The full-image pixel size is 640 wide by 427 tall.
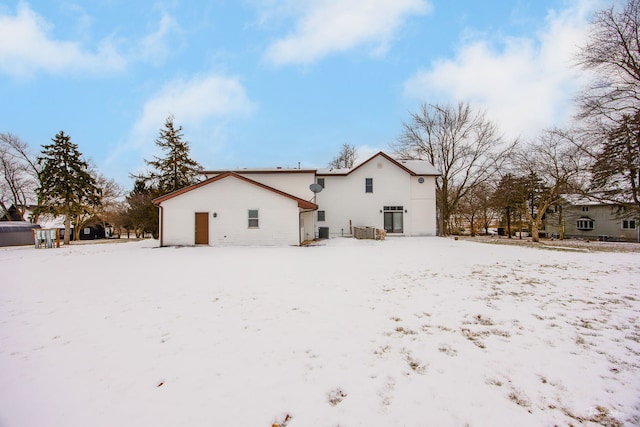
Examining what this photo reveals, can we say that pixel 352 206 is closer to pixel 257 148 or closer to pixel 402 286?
pixel 402 286

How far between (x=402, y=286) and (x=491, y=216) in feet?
144

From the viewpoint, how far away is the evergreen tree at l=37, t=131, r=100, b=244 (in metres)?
23.6

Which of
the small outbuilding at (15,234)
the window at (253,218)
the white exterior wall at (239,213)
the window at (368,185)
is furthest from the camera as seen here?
the window at (368,185)

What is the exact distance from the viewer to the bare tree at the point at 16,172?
29.6 meters

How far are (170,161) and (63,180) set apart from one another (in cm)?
882

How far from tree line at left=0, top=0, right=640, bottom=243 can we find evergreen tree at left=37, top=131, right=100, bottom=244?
0.23 feet

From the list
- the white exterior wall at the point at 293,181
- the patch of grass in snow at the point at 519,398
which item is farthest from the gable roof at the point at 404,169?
the patch of grass in snow at the point at 519,398

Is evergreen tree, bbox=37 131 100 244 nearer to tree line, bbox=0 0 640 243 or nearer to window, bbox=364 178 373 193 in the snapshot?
tree line, bbox=0 0 640 243

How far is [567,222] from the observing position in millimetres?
37688

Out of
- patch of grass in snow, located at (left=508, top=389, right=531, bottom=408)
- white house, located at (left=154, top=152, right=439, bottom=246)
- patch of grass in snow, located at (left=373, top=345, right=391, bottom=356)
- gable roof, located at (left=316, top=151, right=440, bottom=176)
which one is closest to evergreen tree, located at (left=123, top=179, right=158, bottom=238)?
white house, located at (left=154, top=152, right=439, bottom=246)

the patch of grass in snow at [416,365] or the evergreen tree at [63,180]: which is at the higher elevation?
the evergreen tree at [63,180]

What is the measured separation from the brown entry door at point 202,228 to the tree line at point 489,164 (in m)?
12.8

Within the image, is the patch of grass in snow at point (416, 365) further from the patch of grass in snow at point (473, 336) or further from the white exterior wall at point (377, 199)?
the white exterior wall at point (377, 199)

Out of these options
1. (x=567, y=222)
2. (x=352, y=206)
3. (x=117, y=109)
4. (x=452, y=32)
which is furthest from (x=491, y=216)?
(x=117, y=109)
